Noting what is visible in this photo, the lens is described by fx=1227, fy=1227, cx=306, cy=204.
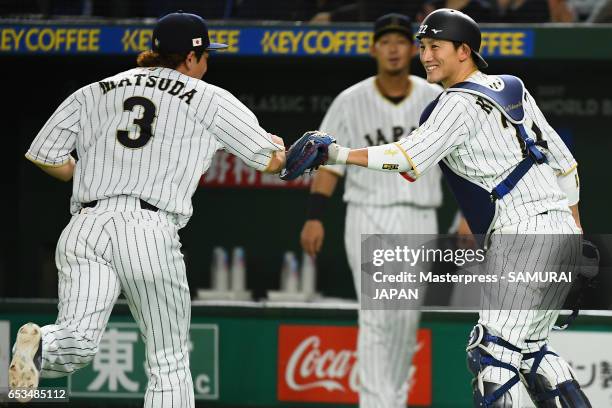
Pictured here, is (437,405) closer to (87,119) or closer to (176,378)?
(176,378)

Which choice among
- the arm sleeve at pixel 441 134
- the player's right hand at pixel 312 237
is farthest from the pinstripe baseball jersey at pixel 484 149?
the player's right hand at pixel 312 237

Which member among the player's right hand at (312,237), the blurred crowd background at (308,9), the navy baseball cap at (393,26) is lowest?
the player's right hand at (312,237)

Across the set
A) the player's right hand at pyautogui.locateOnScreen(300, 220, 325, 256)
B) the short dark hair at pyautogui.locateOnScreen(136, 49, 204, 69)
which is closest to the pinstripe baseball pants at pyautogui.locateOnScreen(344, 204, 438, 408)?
the player's right hand at pyautogui.locateOnScreen(300, 220, 325, 256)

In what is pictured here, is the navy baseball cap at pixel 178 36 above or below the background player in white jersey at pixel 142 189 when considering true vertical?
above

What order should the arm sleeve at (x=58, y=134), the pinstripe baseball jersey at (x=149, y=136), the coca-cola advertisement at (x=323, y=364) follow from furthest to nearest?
1. the coca-cola advertisement at (x=323, y=364)
2. the arm sleeve at (x=58, y=134)
3. the pinstripe baseball jersey at (x=149, y=136)

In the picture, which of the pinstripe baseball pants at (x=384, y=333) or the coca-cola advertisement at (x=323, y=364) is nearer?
the pinstripe baseball pants at (x=384, y=333)

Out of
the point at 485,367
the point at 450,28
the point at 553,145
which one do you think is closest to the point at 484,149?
the point at 553,145

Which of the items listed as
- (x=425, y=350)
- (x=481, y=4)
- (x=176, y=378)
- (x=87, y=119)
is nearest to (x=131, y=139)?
(x=87, y=119)

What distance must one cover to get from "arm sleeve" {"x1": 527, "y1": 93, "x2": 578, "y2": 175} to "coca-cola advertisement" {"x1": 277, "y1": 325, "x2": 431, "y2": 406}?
2.13 metres

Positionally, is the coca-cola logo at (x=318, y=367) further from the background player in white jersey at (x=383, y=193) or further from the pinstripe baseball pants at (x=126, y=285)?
the pinstripe baseball pants at (x=126, y=285)

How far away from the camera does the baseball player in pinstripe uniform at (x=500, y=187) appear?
459 cm

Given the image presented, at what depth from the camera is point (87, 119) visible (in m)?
4.74

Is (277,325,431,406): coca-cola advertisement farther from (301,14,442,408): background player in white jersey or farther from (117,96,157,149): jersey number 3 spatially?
(117,96,157,149): jersey number 3

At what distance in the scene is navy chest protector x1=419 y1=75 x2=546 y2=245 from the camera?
15.3ft
